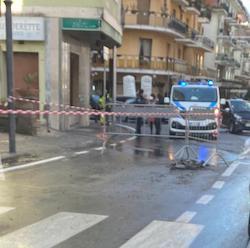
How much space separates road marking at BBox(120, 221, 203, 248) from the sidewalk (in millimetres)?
5364

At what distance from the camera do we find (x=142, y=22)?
163 ft

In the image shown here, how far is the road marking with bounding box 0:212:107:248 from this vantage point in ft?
19.1

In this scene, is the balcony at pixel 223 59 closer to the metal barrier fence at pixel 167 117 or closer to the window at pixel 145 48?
the window at pixel 145 48

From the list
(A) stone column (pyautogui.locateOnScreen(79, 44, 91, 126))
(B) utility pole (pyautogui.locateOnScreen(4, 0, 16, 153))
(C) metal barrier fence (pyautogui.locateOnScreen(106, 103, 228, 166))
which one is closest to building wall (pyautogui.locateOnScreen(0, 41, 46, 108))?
(C) metal barrier fence (pyautogui.locateOnScreen(106, 103, 228, 166))

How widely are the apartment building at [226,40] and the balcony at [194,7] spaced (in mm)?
9391

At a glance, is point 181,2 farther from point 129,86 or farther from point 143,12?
point 129,86

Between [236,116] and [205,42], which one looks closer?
[236,116]

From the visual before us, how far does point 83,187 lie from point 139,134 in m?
10.00

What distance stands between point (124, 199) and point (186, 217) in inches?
52.2

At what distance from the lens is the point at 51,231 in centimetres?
630

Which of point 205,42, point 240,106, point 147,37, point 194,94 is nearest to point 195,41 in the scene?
point 205,42

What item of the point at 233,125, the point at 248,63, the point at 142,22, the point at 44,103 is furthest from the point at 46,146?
the point at 248,63

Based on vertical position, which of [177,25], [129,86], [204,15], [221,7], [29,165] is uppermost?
[221,7]

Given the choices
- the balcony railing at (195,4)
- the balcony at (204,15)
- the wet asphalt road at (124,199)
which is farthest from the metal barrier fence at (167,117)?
the balcony at (204,15)
